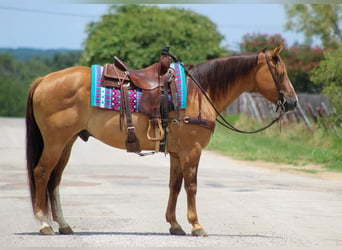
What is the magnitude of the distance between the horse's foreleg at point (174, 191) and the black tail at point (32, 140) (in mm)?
1568

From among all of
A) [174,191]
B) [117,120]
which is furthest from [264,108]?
[117,120]

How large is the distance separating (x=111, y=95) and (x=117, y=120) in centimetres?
29

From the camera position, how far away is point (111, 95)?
9.23 metres

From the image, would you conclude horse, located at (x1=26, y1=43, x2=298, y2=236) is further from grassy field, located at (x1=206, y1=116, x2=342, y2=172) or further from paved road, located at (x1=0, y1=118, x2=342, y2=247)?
grassy field, located at (x1=206, y1=116, x2=342, y2=172)

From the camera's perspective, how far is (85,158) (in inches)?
790

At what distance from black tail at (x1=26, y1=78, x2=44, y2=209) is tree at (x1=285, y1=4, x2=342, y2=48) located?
3365cm

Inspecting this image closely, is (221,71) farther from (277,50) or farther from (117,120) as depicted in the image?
(117,120)

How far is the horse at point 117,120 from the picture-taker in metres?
9.22

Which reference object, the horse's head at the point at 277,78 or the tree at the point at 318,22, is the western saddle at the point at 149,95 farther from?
the tree at the point at 318,22

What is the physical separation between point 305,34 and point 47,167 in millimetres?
35518

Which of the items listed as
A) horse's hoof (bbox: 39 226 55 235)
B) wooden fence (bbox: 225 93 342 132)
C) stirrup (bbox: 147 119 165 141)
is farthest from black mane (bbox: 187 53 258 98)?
wooden fence (bbox: 225 93 342 132)

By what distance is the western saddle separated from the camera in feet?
30.3

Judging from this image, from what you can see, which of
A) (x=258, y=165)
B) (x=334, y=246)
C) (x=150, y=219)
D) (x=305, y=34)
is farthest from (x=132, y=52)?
(x=334, y=246)

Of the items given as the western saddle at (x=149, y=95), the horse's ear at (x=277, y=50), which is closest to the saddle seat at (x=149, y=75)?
the western saddle at (x=149, y=95)
